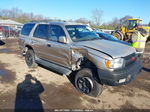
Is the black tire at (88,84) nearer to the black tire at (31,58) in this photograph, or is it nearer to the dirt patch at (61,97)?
the dirt patch at (61,97)

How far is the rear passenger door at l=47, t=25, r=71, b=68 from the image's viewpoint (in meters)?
4.26

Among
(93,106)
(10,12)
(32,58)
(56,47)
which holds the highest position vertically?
(10,12)

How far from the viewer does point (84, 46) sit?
3.80m

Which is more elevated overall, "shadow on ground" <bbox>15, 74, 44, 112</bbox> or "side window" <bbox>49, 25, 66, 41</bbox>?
"side window" <bbox>49, 25, 66, 41</bbox>

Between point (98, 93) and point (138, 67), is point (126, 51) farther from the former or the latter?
point (98, 93)

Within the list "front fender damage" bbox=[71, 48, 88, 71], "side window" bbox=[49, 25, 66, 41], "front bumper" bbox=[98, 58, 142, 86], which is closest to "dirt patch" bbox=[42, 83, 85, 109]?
"front fender damage" bbox=[71, 48, 88, 71]

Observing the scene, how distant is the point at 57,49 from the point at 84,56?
44.8 inches

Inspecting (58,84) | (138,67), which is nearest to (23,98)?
(58,84)

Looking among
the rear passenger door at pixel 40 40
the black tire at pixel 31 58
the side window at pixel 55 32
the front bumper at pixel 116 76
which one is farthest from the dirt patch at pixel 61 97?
the black tire at pixel 31 58

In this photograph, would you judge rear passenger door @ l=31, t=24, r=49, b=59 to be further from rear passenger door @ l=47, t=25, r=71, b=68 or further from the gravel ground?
the gravel ground

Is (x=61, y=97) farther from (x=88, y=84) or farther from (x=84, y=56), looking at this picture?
(x=84, y=56)

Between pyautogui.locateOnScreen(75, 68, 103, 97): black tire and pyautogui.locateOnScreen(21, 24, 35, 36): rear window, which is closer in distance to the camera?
pyautogui.locateOnScreen(75, 68, 103, 97): black tire

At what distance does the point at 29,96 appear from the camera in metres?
3.82

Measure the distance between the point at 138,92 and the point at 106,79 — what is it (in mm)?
1590
